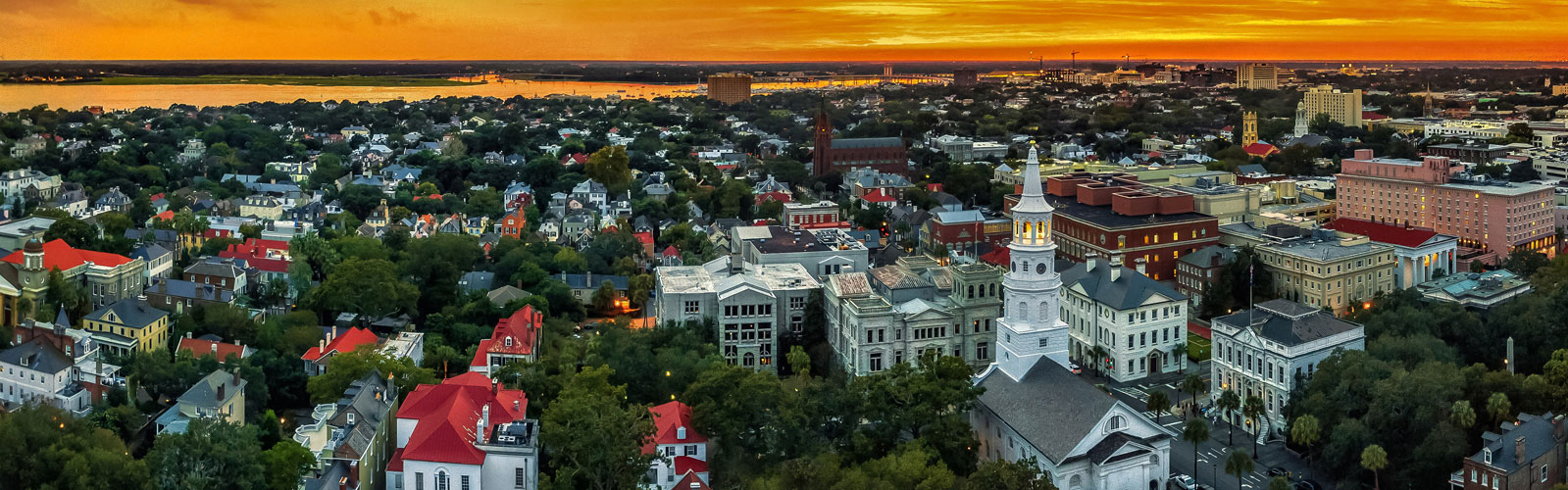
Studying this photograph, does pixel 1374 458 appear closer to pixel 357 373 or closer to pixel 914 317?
pixel 914 317

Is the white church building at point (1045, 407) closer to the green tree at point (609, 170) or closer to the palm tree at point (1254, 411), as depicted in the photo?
the palm tree at point (1254, 411)

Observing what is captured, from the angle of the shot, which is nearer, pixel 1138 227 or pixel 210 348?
pixel 210 348

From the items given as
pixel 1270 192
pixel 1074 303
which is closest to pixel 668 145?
pixel 1270 192

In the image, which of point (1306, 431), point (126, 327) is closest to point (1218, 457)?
point (1306, 431)

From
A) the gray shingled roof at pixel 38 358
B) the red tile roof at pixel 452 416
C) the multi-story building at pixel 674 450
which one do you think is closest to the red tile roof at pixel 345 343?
the gray shingled roof at pixel 38 358

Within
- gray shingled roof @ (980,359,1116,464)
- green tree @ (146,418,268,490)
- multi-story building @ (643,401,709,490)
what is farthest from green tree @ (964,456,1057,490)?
green tree @ (146,418,268,490)

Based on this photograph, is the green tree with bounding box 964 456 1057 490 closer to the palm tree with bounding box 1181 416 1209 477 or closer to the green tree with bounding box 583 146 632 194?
the palm tree with bounding box 1181 416 1209 477
